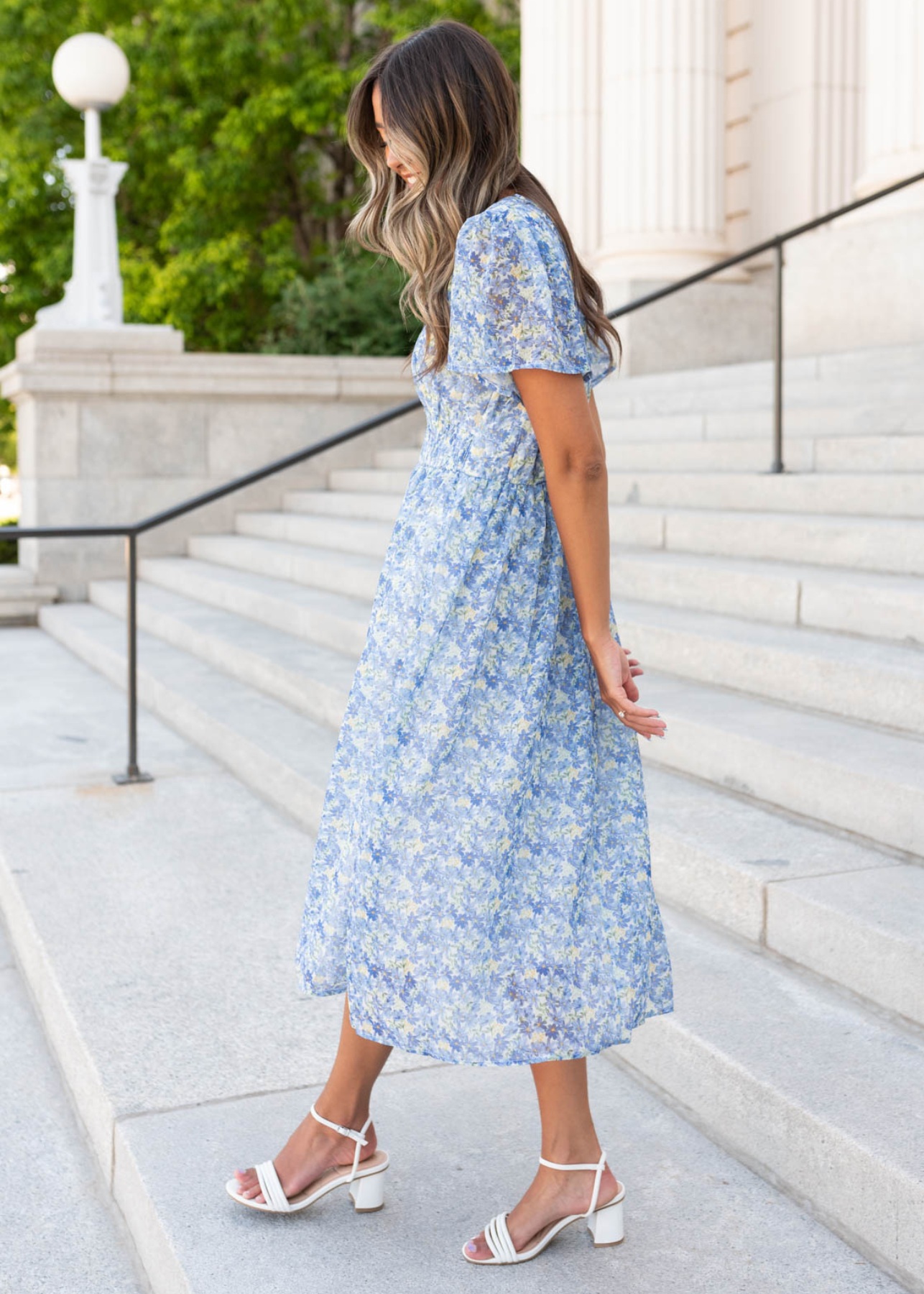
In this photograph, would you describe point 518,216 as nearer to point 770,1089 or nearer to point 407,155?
point 407,155

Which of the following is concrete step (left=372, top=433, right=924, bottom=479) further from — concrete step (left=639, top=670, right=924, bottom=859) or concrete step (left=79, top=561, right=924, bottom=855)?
concrete step (left=639, top=670, right=924, bottom=859)

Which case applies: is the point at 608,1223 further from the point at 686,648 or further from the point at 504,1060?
the point at 686,648

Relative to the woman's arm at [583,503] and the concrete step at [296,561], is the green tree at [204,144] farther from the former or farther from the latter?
the woman's arm at [583,503]

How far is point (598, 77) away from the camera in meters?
11.5

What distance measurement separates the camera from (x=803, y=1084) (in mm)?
2510

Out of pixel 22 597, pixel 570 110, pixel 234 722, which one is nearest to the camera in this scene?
pixel 234 722

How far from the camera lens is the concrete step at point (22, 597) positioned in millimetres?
10234

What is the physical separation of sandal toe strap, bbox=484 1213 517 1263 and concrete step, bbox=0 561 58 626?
8.68 meters

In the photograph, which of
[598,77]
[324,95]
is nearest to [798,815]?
[598,77]

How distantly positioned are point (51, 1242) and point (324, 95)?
16.6 meters

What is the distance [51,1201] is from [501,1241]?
1045 mm

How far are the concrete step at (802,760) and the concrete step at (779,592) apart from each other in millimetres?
425

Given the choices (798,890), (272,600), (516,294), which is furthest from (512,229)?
(272,600)

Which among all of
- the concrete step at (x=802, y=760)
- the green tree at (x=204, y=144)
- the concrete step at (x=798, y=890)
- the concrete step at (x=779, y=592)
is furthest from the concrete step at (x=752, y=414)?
the green tree at (x=204, y=144)
